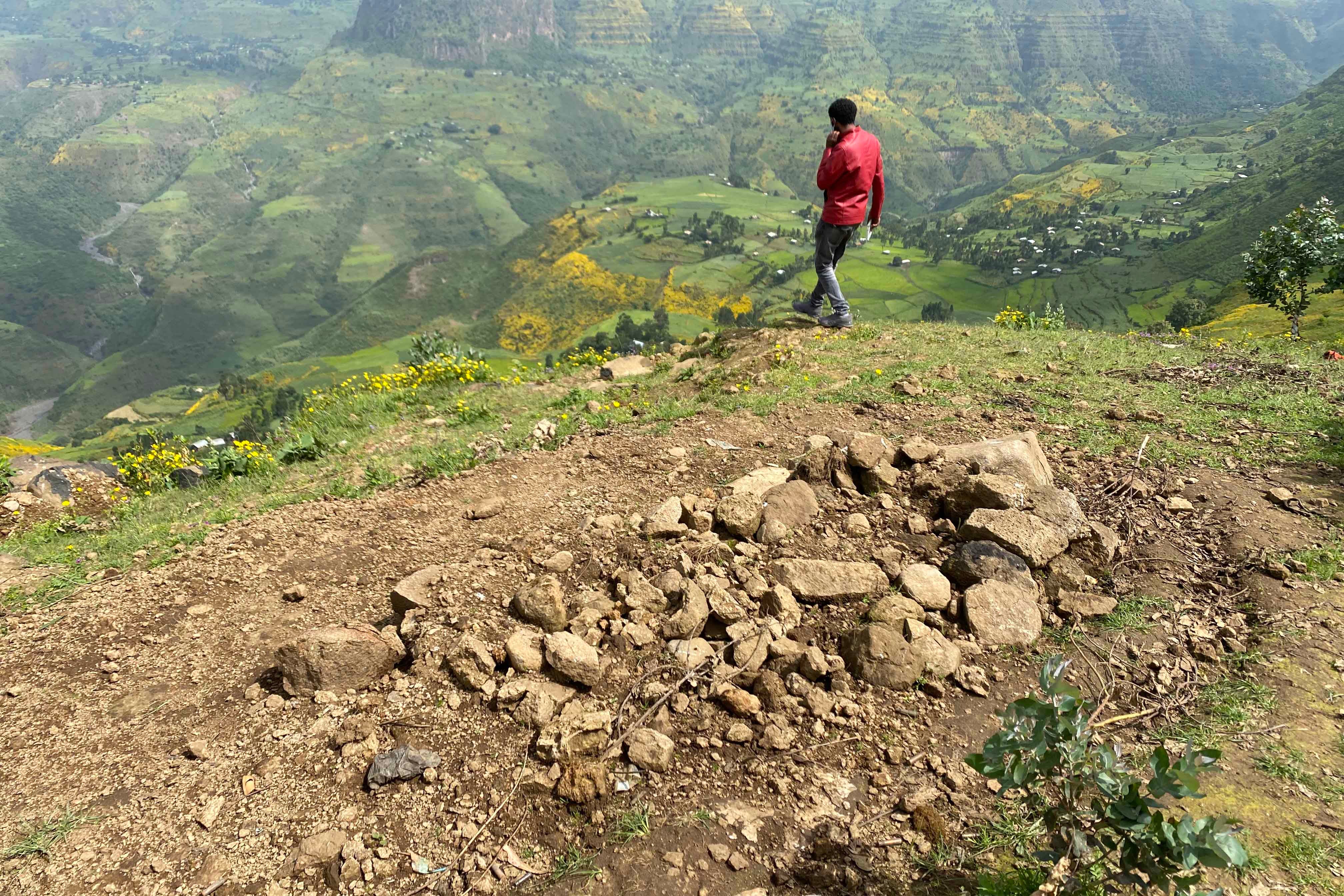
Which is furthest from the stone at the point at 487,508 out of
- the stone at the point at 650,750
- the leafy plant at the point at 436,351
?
the leafy plant at the point at 436,351

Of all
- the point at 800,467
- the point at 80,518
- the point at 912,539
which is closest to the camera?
the point at 912,539

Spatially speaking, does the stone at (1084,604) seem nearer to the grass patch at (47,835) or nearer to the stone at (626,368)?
the grass patch at (47,835)

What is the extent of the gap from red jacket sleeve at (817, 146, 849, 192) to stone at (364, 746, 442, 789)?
8.37 metres

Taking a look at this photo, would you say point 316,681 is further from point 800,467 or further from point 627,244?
point 627,244

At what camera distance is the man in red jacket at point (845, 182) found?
8977 mm

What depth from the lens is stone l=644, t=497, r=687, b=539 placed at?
548cm

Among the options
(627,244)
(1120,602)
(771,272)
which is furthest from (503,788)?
(627,244)

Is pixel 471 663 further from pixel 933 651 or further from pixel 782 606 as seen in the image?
pixel 933 651

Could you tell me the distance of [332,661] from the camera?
4.35 meters

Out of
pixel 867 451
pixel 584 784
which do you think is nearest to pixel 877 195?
pixel 867 451

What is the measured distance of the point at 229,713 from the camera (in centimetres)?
427

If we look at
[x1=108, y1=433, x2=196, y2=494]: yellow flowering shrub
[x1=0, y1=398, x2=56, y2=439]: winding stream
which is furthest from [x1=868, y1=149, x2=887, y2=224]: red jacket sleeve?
[x1=0, y1=398, x2=56, y2=439]: winding stream

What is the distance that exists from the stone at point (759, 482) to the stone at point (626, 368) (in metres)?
5.27

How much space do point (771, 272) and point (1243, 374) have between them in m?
146
